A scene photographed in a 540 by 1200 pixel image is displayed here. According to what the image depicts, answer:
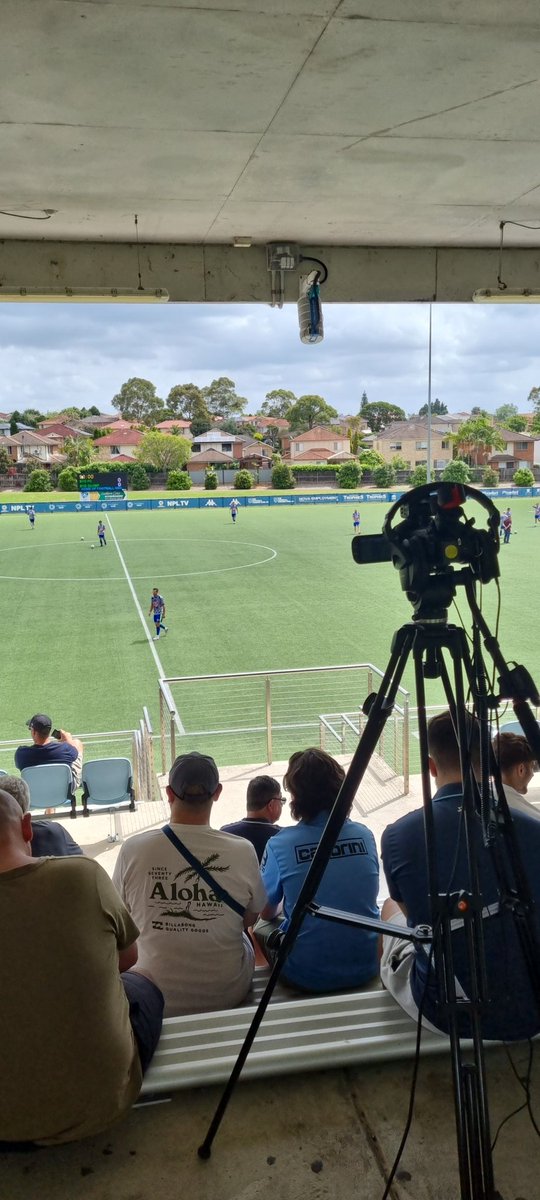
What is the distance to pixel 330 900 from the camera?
6.84ft

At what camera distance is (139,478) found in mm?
33562

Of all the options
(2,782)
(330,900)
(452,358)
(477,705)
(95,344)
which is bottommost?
(330,900)

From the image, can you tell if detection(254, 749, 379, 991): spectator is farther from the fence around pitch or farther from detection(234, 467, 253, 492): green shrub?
detection(234, 467, 253, 492): green shrub

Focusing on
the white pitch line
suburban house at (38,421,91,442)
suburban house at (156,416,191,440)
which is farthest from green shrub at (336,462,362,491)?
suburban house at (38,421,91,442)

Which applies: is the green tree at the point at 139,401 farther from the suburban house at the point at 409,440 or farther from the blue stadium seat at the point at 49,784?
the blue stadium seat at the point at 49,784

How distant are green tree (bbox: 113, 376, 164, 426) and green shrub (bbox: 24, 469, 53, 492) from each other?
33.9ft

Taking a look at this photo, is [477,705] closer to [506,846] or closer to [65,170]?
[506,846]

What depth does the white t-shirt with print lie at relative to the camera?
193 cm

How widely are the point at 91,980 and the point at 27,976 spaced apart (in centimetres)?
11

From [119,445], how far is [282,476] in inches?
406

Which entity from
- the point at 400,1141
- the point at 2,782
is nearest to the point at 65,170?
the point at 2,782

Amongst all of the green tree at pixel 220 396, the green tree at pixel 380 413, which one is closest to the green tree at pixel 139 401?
the green tree at pixel 220 396

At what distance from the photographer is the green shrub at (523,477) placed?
31.7 metres

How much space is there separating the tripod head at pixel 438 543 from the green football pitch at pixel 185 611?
8848mm
